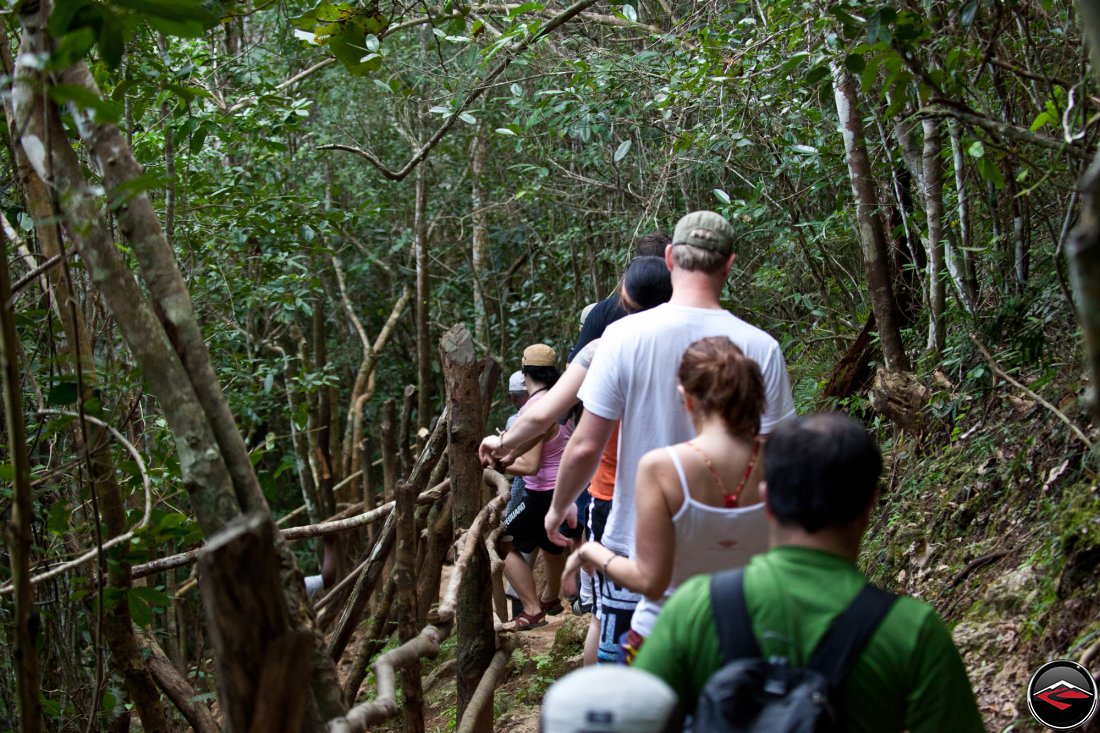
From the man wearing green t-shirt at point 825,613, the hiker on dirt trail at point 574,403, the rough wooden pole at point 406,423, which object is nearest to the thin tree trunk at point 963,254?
the hiker on dirt trail at point 574,403

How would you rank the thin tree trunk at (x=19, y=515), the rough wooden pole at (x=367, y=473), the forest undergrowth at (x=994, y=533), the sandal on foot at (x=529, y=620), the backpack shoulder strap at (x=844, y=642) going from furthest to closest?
1. the rough wooden pole at (x=367, y=473)
2. the sandal on foot at (x=529, y=620)
3. the forest undergrowth at (x=994, y=533)
4. the thin tree trunk at (x=19, y=515)
5. the backpack shoulder strap at (x=844, y=642)

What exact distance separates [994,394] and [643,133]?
13.0 feet

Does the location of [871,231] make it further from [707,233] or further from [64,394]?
[64,394]

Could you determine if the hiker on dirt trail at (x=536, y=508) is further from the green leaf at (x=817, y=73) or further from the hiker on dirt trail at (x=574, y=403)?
the green leaf at (x=817, y=73)

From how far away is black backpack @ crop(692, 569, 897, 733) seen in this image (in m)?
1.36

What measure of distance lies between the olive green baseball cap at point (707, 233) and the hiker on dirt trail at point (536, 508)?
145 cm

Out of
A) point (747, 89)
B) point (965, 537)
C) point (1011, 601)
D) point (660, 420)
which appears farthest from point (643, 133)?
point (660, 420)

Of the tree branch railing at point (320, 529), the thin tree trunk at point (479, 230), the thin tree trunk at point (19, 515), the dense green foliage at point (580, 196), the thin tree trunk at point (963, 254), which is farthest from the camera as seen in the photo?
the thin tree trunk at point (479, 230)

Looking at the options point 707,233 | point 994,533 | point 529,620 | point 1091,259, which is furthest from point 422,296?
point 1091,259

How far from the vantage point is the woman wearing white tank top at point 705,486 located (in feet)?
6.77

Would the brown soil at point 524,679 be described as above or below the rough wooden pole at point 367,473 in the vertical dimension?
below

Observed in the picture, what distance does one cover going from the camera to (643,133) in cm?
783

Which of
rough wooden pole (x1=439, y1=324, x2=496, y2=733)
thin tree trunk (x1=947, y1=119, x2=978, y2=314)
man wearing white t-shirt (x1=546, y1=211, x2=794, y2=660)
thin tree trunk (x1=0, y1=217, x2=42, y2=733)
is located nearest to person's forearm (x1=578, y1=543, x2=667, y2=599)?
man wearing white t-shirt (x1=546, y1=211, x2=794, y2=660)

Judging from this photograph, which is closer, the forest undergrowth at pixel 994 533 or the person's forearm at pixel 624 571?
the person's forearm at pixel 624 571
